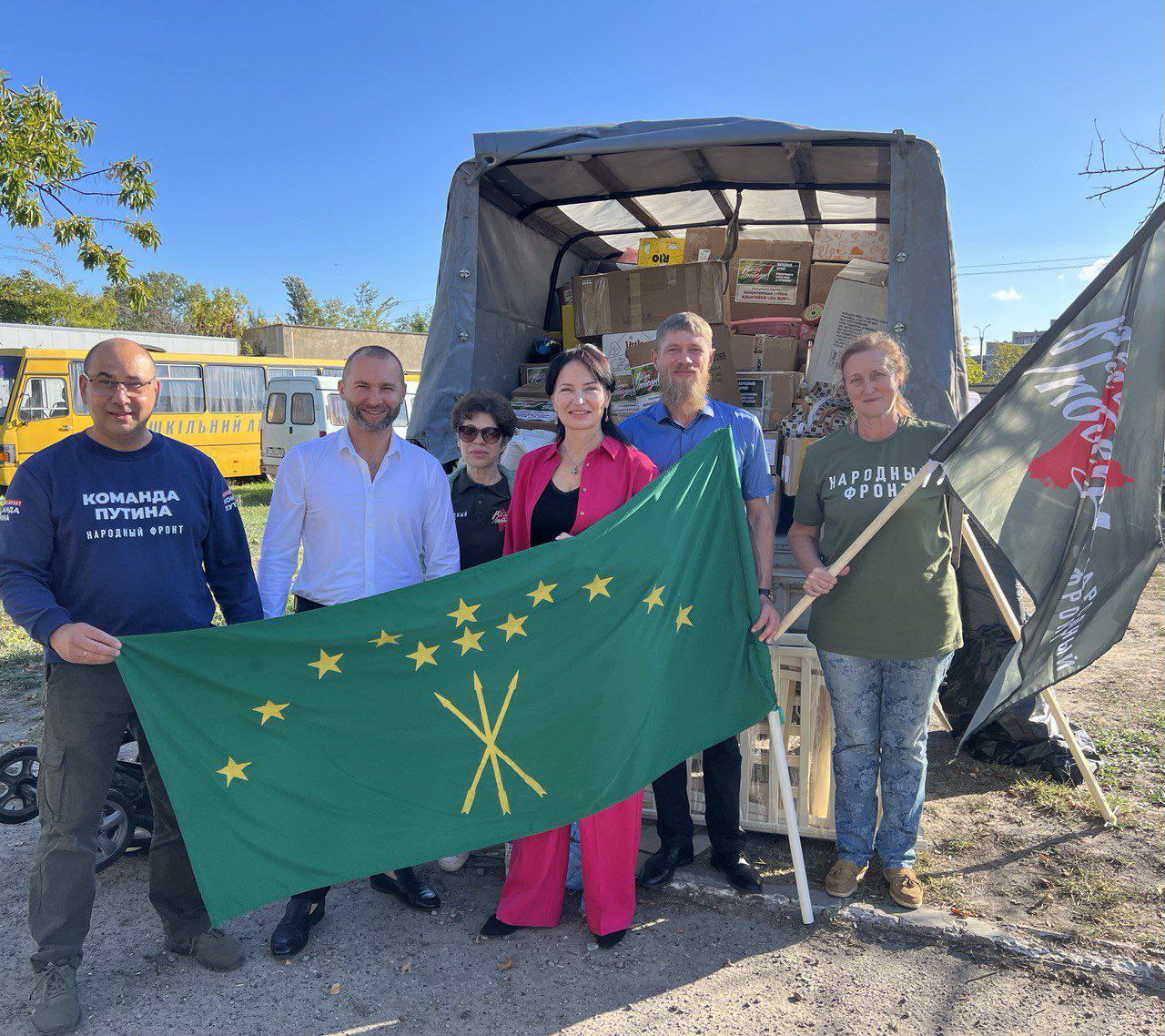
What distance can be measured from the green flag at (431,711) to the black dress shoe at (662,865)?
79 cm

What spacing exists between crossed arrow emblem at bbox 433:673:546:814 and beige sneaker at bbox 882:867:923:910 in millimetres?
1512

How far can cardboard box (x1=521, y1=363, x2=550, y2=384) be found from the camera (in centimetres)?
555

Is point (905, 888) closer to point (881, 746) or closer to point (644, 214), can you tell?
point (881, 746)

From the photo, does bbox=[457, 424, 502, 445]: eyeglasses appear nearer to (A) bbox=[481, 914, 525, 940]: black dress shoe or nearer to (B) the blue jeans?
(B) the blue jeans

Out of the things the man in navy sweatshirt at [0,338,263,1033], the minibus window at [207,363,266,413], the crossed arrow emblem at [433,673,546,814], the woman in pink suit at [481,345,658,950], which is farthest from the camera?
the minibus window at [207,363,266,413]

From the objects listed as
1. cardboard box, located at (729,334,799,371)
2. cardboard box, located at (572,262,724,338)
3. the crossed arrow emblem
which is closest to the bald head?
the crossed arrow emblem

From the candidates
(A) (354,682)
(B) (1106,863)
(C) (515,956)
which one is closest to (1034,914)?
(B) (1106,863)

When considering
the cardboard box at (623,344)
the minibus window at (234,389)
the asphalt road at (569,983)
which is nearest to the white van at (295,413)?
the minibus window at (234,389)

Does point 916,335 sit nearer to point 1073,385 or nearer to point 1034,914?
point 1073,385

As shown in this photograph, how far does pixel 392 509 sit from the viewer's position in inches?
130

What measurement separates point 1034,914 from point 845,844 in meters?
0.73

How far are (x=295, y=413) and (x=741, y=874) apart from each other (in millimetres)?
16865

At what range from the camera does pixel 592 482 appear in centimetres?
326

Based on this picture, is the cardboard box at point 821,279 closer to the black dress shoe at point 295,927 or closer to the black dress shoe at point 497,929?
the black dress shoe at point 497,929
